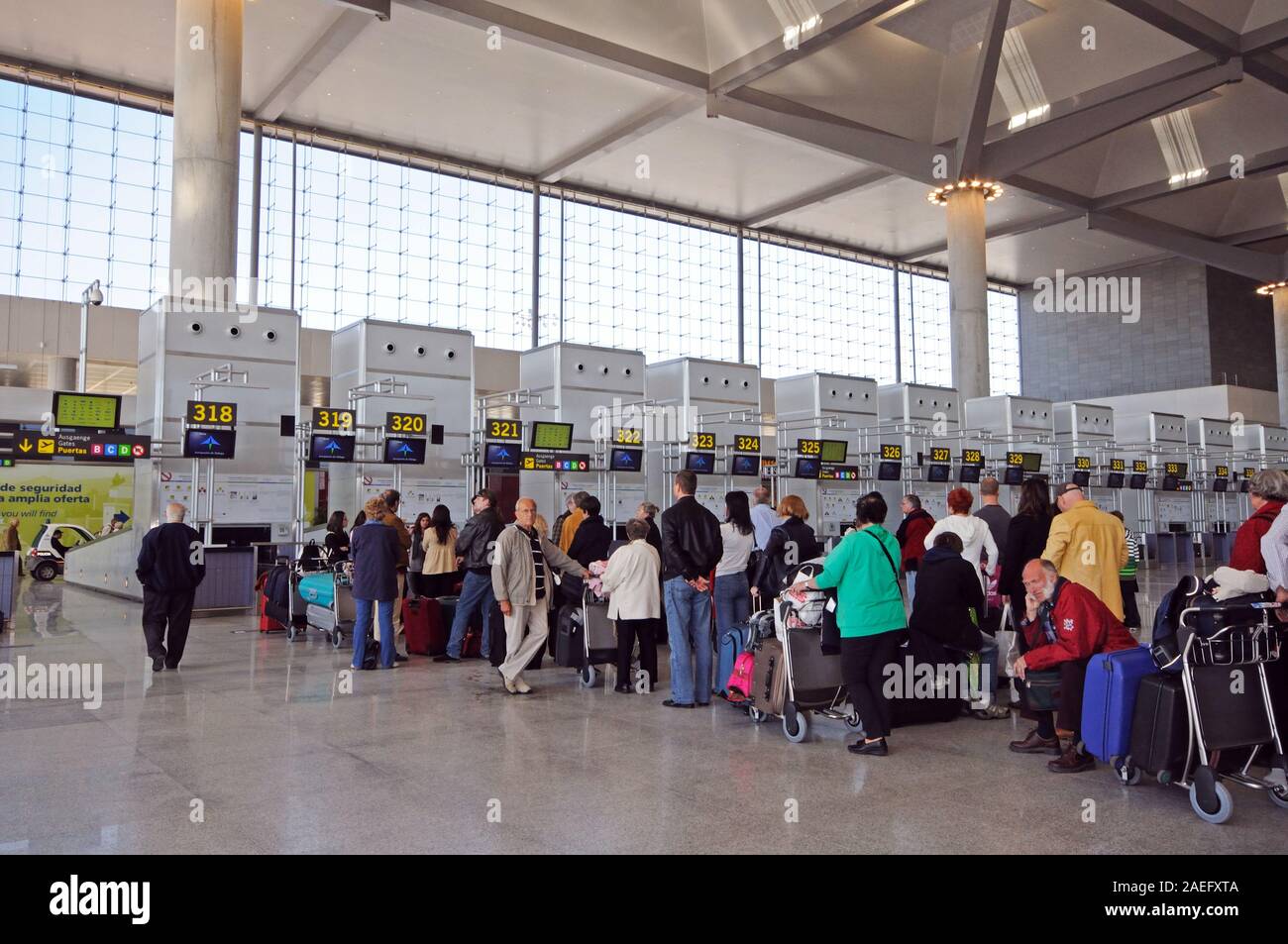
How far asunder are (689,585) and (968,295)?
20461 millimetres

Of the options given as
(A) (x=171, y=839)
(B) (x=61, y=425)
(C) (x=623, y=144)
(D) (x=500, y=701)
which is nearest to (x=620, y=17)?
(C) (x=623, y=144)

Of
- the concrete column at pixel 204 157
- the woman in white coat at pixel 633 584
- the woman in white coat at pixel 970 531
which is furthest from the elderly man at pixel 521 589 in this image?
the concrete column at pixel 204 157

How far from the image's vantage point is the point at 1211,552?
26.4 meters

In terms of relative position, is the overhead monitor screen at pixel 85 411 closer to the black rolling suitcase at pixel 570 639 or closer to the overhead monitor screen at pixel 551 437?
the overhead monitor screen at pixel 551 437

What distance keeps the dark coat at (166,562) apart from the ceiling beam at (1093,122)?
22.0m

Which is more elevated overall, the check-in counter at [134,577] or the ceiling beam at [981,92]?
the ceiling beam at [981,92]

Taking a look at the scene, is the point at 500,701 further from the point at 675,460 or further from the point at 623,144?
the point at 623,144

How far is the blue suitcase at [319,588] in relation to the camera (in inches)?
414

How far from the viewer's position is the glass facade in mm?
23125

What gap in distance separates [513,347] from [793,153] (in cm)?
1010

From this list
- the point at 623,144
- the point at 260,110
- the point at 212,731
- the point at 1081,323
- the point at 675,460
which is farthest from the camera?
the point at 1081,323

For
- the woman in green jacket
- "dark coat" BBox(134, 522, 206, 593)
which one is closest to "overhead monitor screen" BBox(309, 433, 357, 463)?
"dark coat" BBox(134, 522, 206, 593)

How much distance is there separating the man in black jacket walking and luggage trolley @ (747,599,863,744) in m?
5.63

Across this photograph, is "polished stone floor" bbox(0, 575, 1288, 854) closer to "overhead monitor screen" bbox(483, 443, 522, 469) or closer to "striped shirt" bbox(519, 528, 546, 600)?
"striped shirt" bbox(519, 528, 546, 600)
